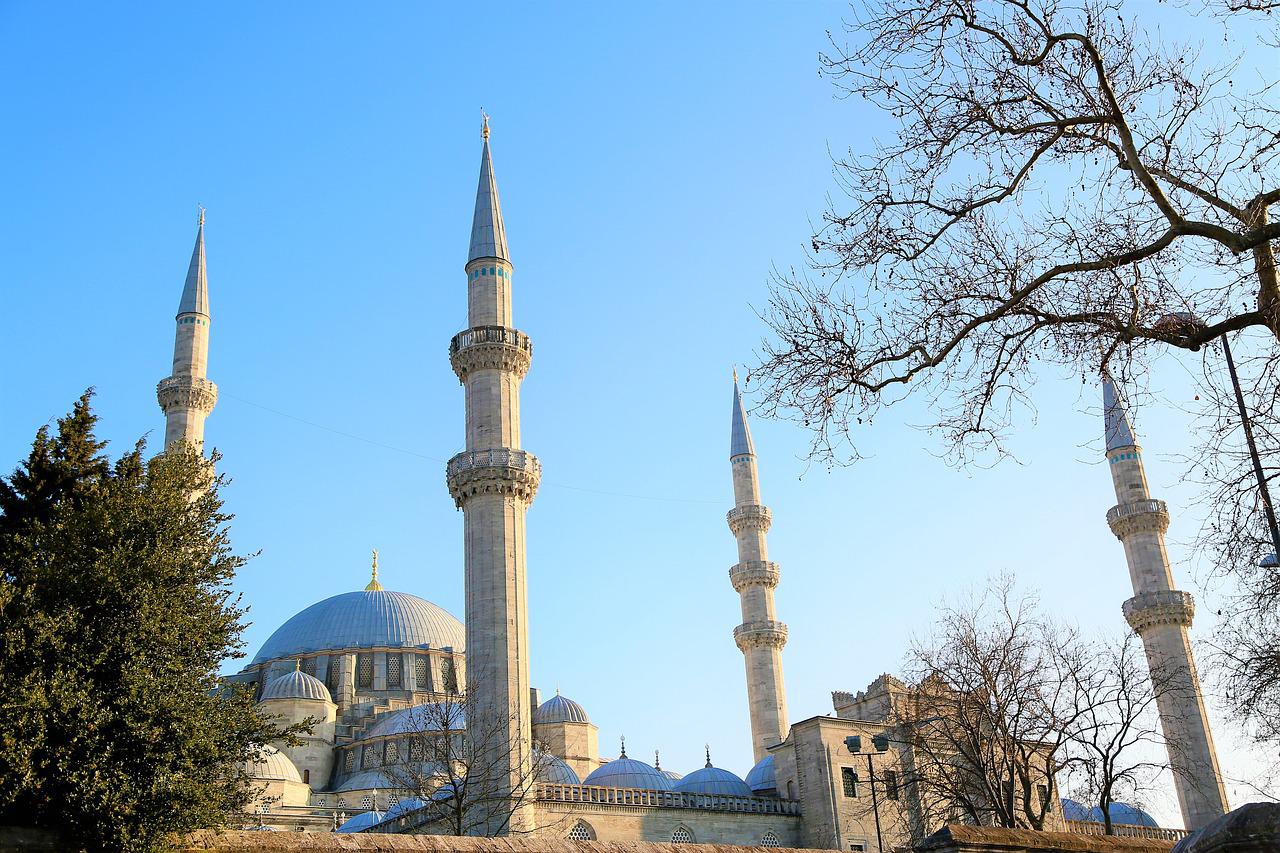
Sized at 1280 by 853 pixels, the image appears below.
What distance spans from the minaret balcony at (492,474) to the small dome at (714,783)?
1297cm

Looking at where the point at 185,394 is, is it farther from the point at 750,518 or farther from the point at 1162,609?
the point at 1162,609

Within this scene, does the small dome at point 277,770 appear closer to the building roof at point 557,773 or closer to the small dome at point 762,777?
the building roof at point 557,773

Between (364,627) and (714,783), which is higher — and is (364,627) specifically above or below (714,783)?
above

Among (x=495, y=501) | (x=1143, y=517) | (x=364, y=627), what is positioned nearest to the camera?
(x=495, y=501)

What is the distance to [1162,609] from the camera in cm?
4275

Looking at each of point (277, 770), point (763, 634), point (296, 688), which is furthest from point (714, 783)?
point (296, 688)

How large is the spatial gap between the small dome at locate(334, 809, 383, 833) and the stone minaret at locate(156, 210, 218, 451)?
13.4 m

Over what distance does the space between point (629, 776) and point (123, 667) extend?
97.3ft

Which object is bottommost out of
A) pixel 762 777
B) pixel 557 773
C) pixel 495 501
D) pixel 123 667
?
pixel 123 667

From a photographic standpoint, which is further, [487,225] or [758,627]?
[758,627]

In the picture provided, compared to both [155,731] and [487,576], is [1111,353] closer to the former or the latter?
[155,731]

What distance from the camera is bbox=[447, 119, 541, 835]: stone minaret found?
3048cm

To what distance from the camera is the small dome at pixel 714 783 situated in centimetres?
3978

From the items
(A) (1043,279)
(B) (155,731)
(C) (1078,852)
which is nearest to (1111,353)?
(A) (1043,279)
